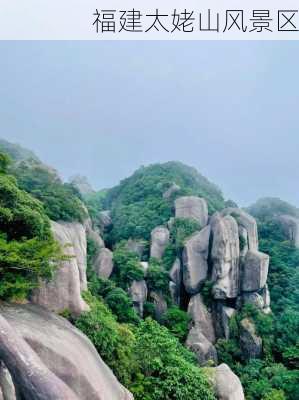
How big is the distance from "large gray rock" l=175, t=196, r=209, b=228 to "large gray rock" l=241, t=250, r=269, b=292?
5.12 meters

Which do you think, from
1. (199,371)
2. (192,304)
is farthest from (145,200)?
(199,371)

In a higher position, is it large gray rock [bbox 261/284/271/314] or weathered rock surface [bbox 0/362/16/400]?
weathered rock surface [bbox 0/362/16/400]

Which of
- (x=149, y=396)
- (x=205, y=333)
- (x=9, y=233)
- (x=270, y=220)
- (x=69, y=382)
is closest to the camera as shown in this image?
(x=69, y=382)

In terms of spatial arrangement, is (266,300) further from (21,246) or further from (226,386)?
(21,246)

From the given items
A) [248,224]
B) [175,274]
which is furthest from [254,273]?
[175,274]

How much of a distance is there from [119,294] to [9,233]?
8.84 metres

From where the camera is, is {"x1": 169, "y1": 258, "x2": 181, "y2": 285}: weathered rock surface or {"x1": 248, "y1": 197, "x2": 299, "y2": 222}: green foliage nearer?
{"x1": 169, "y1": 258, "x2": 181, "y2": 285}: weathered rock surface

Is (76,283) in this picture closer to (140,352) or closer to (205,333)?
(140,352)

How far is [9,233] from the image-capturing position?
24.4ft

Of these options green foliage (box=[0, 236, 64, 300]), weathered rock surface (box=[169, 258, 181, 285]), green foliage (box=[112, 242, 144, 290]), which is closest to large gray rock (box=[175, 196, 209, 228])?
weathered rock surface (box=[169, 258, 181, 285])

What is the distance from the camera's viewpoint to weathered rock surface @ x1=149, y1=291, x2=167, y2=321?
1822 cm

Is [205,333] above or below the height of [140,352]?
below

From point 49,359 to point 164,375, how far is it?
4.40m

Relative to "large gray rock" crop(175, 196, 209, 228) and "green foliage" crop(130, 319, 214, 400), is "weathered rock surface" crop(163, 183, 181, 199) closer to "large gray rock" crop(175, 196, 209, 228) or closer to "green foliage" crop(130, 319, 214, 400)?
"large gray rock" crop(175, 196, 209, 228)
